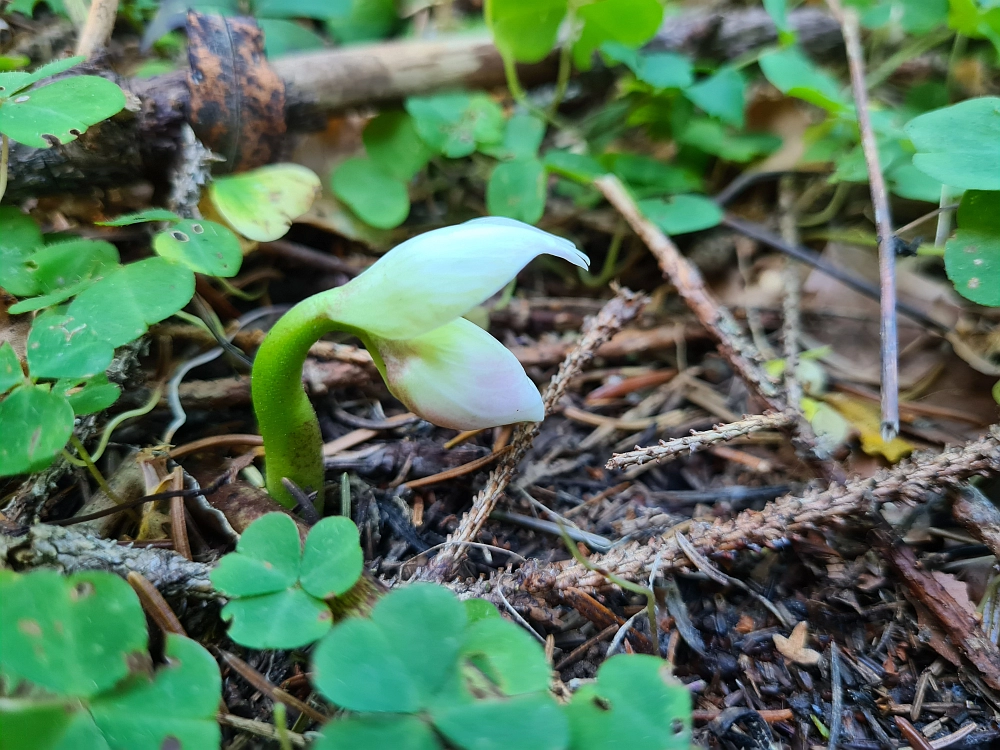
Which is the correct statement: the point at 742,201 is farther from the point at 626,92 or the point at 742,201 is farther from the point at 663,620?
the point at 663,620

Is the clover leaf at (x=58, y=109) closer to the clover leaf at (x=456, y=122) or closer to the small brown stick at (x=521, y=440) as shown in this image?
the clover leaf at (x=456, y=122)

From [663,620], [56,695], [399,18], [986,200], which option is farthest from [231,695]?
[399,18]

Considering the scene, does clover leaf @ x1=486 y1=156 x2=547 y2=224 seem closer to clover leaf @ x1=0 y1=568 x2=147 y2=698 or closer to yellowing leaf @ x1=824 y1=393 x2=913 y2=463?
yellowing leaf @ x1=824 y1=393 x2=913 y2=463

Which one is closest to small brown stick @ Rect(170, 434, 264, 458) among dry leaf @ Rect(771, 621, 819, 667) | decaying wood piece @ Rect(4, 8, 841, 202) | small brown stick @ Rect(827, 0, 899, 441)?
decaying wood piece @ Rect(4, 8, 841, 202)

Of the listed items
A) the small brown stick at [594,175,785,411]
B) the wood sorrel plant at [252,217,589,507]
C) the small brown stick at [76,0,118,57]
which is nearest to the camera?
the wood sorrel plant at [252,217,589,507]

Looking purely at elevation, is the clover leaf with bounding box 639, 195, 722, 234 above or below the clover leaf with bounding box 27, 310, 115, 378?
below
